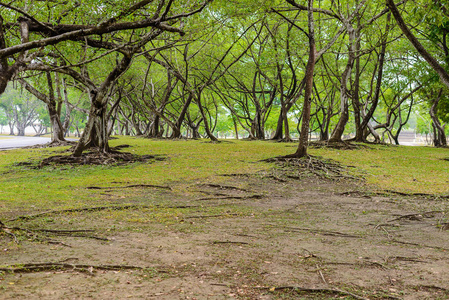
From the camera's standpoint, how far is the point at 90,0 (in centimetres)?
970

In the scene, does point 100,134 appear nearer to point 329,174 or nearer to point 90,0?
point 90,0

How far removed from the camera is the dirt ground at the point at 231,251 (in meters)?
3.98

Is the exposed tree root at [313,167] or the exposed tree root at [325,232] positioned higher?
the exposed tree root at [313,167]

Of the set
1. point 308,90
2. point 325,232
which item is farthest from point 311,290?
point 308,90

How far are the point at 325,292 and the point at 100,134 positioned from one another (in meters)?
12.3

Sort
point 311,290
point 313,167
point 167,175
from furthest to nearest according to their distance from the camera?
1. point 313,167
2. point 167,175
3. point 311,290

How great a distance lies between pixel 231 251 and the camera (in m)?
5.25

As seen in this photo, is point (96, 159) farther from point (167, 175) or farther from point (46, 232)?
point (46, 232)

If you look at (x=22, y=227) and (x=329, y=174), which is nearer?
(x=22, y=227)

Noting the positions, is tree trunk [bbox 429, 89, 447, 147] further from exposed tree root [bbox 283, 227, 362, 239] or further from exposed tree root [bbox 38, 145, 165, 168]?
exposed tree root [bbox 283, 227, 362, 239]

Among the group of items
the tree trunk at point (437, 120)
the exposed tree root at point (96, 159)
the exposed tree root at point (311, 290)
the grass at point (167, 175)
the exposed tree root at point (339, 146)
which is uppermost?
the tree trunk at point (437, 120)

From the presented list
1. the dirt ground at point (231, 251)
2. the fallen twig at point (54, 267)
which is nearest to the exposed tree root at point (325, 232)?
the dirt ground at point (231, 251)

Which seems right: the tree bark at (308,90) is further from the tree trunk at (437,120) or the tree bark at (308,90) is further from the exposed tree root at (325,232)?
the tree trunk at (437,120)

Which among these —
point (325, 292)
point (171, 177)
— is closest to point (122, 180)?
point (171, 177)
